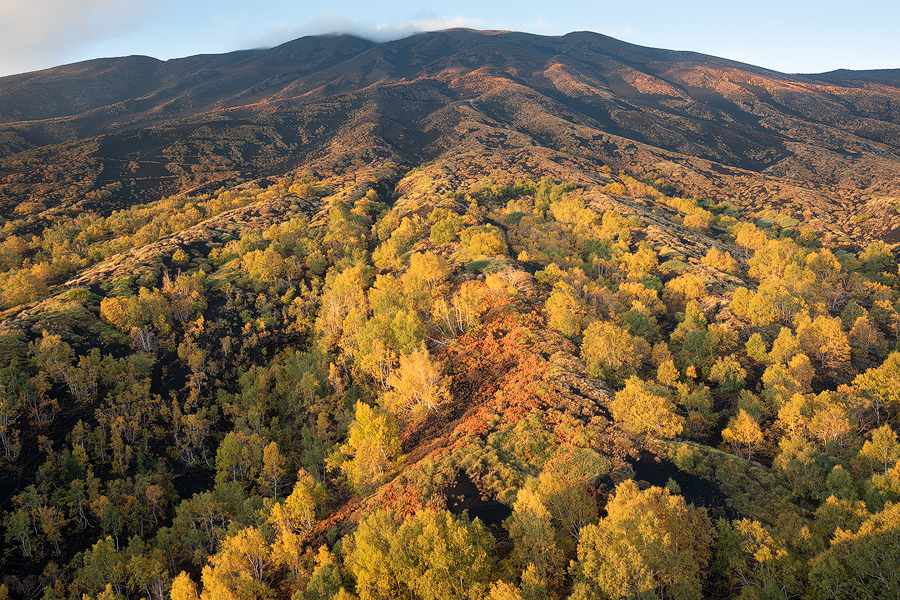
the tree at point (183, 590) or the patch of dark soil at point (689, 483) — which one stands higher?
the patch of dark soil at point (689, 483)

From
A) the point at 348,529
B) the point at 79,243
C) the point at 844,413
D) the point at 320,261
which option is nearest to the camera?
the point at 348,529

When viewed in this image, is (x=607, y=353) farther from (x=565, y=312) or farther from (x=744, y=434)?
(x=744, y=434)

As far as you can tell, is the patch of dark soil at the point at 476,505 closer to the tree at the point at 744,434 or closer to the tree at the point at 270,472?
the tree at the point at 744,434

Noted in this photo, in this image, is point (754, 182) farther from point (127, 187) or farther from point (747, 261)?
point (127, 187)

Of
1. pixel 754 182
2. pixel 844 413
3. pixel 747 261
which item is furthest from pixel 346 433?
pixel 754 182

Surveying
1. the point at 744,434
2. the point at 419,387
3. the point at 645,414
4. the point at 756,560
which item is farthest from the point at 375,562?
the point at 744,434

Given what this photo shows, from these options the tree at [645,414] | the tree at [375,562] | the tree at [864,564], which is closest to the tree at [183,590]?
the tree at [375,562]
